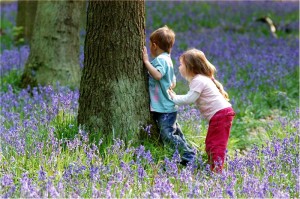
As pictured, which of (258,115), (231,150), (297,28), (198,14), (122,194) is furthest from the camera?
(198,14)

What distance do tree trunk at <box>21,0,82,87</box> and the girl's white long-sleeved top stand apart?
120 inches

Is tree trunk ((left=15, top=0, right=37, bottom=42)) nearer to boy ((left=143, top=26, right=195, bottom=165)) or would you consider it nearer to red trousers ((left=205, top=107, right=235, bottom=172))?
boy ((left=143, top=26, right=195, bottom=165))

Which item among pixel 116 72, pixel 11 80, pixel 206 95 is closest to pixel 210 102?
pixel 206 95

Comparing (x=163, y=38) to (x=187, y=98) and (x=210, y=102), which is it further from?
(x=210, y=102)

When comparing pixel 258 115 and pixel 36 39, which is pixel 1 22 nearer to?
pixel 36 39

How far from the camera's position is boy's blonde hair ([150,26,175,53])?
543 cm

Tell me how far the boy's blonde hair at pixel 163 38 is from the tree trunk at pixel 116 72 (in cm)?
15

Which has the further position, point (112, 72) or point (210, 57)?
point (210, 57)

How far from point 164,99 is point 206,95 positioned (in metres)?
0.40

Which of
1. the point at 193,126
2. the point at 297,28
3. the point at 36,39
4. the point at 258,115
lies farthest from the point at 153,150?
the point at 297,28

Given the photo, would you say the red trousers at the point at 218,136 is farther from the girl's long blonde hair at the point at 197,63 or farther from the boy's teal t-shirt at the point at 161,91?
the boy's teal t-shirt at the point at 161,91

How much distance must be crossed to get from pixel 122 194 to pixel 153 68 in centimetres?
164

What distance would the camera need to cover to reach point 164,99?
5.45 m

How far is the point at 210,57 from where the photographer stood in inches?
401
